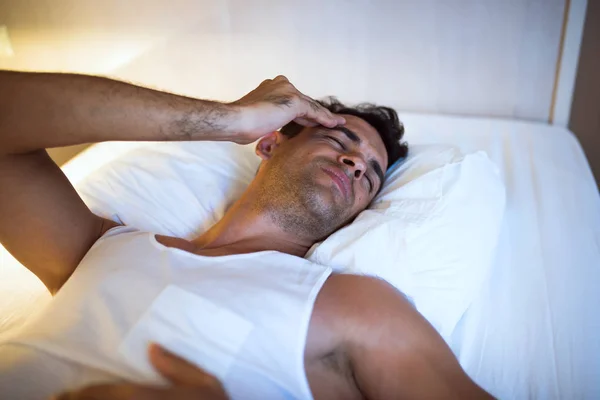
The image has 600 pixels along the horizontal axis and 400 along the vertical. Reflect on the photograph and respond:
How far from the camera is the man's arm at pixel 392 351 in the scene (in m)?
0.83

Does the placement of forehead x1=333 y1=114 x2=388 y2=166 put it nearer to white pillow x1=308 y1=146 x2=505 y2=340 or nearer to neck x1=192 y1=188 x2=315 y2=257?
white pillow x1=308 y1=146 x2=505 y2=340

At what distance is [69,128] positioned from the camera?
0.85 meters

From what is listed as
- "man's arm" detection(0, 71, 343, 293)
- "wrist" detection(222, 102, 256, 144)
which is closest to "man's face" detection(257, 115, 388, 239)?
"man's arm" detection(0, 71, 343, 293)

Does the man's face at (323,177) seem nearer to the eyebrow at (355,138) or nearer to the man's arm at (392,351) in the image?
the eyebrow at (355,138)

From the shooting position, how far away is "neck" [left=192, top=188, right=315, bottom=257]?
1170 mm

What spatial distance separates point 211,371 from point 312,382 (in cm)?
18

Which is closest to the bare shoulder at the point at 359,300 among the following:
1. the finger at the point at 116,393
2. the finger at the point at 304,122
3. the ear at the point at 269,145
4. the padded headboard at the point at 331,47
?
the finger at the point at 116,393

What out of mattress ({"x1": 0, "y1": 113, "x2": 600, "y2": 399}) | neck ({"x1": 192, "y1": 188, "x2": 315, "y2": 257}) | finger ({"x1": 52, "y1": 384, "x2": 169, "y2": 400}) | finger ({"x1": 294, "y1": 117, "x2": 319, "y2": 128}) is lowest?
mattress ({"x1": 0, "y1": 113, "x2": 600, "y2": 399})

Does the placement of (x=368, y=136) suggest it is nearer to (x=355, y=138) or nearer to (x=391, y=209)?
(x=355, y=138)

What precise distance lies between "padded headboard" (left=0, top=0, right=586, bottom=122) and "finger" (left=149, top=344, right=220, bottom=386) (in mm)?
1369

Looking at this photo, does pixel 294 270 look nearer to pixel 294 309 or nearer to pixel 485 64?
pixel 294 309

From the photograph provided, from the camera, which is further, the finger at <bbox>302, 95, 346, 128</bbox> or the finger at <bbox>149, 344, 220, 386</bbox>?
the finger at <bbox>302, 95, 346, 128</bbox>

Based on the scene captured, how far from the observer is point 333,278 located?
0.98 meters

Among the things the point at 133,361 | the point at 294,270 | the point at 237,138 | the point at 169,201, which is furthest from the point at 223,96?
the point at 133,361
